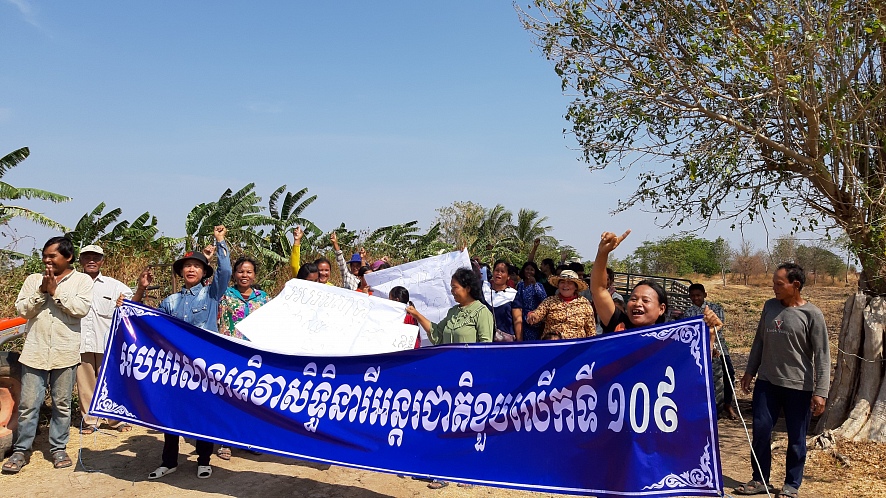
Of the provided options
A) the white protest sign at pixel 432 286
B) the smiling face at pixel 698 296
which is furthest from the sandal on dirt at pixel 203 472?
the smiling face at pixel 698 296

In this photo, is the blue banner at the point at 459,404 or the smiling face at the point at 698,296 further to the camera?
the smiling face at the point at 698,296

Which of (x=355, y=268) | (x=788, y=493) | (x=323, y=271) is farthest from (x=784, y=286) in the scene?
(x=355, y=268)

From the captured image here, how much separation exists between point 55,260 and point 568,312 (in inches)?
175

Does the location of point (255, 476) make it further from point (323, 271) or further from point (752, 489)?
point (752, 489)

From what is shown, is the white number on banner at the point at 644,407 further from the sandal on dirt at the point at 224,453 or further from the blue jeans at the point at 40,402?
the blue jeans at the point at 40,402

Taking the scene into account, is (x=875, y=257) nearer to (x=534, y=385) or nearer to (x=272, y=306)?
(x=534, y=385)

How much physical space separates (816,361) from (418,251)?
19.9m

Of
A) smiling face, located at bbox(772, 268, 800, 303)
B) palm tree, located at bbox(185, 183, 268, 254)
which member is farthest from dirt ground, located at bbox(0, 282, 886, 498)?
palm tree, located at bbox(185, 183, 268, 254)

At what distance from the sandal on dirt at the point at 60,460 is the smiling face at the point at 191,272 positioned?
1849mm

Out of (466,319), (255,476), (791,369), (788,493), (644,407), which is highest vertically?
(466,319)

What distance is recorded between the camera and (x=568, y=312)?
18.5 feet

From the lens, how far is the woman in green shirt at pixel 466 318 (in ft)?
17.9

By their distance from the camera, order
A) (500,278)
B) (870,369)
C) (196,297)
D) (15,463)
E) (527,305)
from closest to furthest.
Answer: (15,463)
(196,297)
(870,369)
(527,305)
(500,278)

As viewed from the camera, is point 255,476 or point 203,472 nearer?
point 203,472
